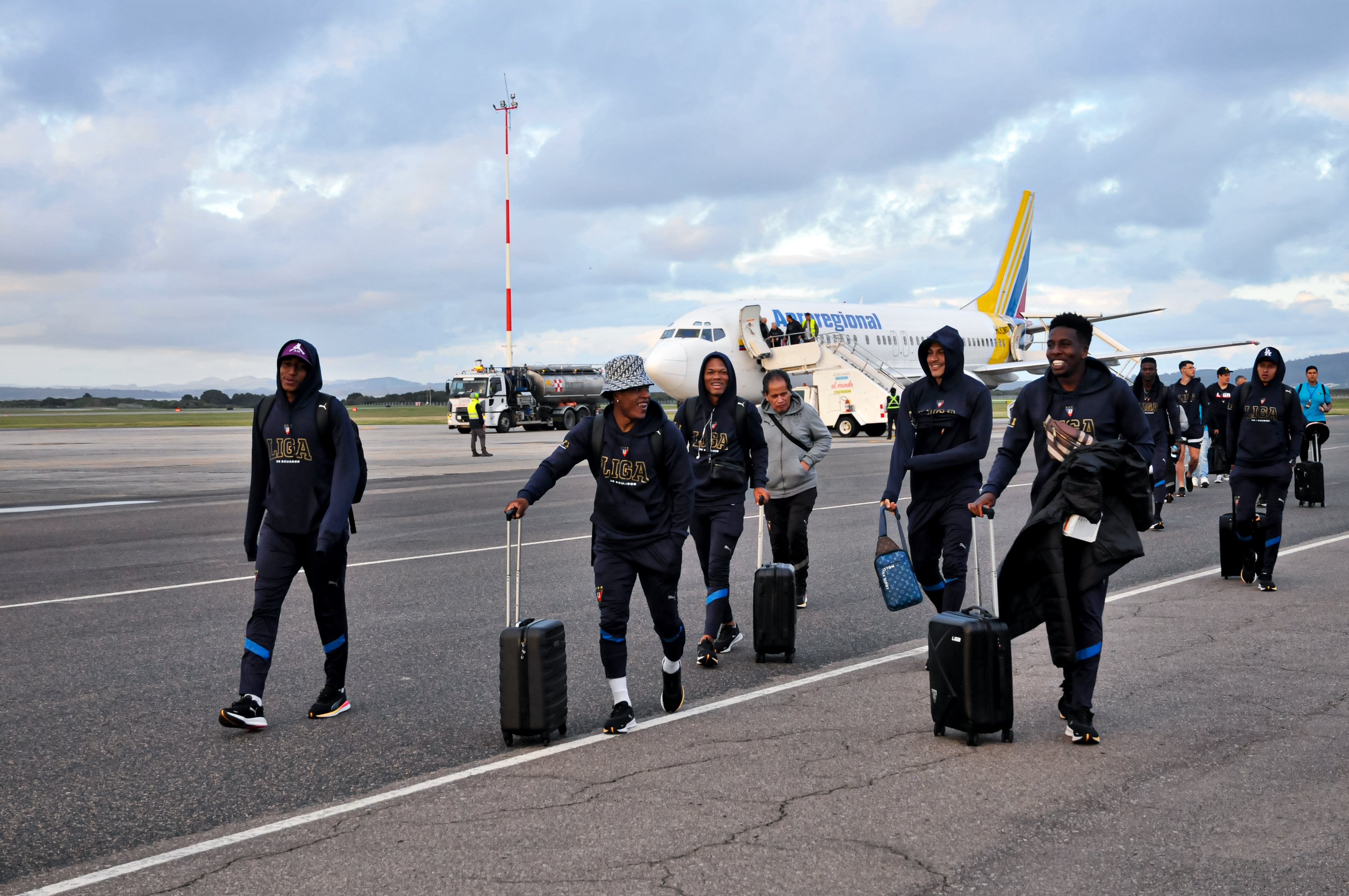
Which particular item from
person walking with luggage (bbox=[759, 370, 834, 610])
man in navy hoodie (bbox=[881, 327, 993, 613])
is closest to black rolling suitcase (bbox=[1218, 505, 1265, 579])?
person walking with luggage (bbox=[759, 370, 834, 610])

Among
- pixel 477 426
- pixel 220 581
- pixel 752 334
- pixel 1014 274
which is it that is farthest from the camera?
pixel 1014 274

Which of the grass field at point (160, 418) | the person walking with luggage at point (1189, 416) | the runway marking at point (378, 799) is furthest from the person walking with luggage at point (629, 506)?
the grass field at point (160, 418)

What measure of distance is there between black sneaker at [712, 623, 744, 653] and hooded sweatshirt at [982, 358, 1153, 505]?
2.10 meters

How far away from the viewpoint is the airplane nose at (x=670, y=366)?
29078mm

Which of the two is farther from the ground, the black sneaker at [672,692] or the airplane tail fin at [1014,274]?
the airplane tail fin at [1014,274]

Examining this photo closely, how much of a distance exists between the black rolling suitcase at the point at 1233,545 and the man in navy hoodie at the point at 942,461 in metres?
3.84

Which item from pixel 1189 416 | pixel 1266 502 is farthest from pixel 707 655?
pixel 1189 416

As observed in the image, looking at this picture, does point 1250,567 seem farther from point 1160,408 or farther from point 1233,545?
point 1160,408

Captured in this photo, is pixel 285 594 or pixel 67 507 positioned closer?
pixel 285 594

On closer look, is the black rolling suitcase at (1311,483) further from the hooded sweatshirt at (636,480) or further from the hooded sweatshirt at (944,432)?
the hooded sweatshirt at (636,480)

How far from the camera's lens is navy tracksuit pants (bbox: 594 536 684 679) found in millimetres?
5277

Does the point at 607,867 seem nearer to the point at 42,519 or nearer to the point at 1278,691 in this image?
the point at 1278,691

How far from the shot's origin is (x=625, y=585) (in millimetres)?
5320

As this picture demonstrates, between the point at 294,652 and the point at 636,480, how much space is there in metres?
3.02
